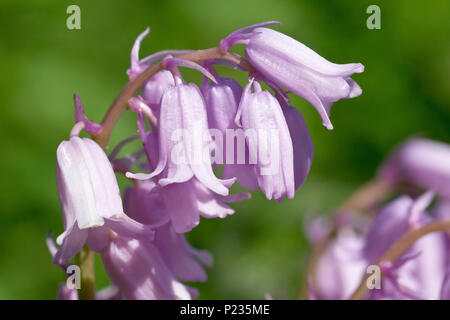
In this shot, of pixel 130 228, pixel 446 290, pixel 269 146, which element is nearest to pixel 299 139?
pixel 269 146

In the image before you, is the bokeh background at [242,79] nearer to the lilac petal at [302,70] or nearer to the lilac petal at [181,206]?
the lilac petal at [181,206]

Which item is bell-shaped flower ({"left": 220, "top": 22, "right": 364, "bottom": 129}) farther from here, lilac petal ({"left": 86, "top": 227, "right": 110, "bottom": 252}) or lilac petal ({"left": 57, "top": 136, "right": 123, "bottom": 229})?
lilac petal ({"left": 86, "top": 227, "right": 110, "bottom": 252})

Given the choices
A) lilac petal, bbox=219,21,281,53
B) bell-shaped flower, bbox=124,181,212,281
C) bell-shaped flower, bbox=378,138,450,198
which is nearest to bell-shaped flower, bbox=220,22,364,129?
lilac petal, bbox=219,21,281,53

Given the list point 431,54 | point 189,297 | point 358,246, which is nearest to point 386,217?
point 358,246

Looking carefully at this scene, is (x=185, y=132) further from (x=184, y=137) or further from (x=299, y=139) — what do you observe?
(x=299, y=139)

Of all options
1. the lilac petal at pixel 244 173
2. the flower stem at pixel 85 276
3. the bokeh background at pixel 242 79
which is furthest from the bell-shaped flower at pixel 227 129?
the bokeh background at pixel 242 79
